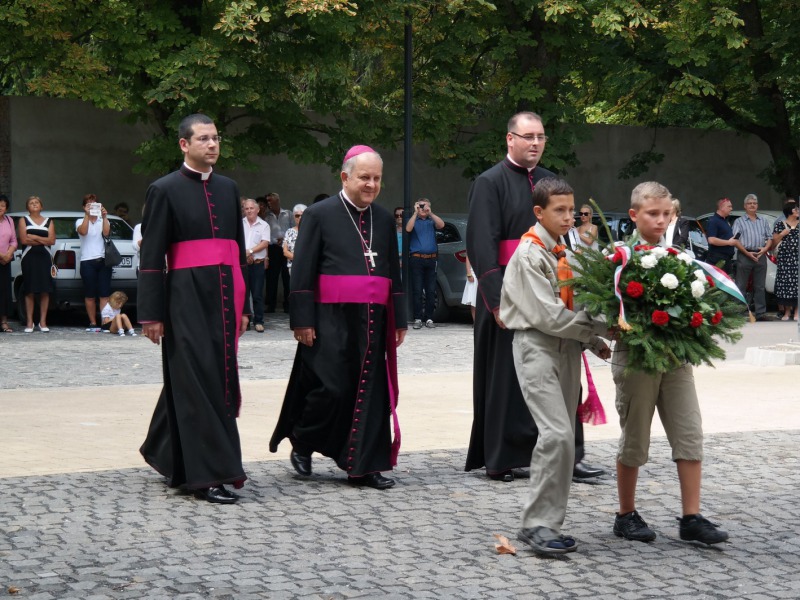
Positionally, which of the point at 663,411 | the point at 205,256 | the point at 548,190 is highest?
the point at 548,190

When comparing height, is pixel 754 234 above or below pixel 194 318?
above

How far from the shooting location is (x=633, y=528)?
21.2 feet

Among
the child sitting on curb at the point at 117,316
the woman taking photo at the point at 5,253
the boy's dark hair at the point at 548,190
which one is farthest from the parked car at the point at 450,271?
the boy's dark hair at the point at 548,190

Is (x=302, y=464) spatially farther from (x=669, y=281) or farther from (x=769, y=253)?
(x=769, y=253)

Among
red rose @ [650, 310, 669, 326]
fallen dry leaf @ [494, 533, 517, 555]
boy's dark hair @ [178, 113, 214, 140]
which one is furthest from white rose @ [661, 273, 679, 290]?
boy's dark hair @ [178, 113, 214, 140]

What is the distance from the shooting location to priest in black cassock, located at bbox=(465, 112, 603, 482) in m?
7.89

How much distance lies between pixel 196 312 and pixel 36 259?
1116cm

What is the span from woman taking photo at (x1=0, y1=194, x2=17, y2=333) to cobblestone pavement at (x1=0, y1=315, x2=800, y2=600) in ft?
33.3

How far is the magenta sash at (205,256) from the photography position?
751 cm

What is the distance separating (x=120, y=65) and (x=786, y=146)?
44.2 ft

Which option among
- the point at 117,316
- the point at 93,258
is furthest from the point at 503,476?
the point at 93,258

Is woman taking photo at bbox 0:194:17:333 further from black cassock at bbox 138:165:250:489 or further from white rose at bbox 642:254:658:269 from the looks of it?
white rose at bbox 642:254:658:269

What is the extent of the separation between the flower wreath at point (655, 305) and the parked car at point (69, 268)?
13.4 metres

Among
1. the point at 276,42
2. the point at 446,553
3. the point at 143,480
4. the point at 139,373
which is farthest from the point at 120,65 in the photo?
the point at 446,553
